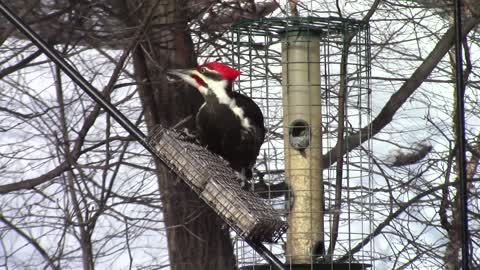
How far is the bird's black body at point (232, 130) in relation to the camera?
4.30 m

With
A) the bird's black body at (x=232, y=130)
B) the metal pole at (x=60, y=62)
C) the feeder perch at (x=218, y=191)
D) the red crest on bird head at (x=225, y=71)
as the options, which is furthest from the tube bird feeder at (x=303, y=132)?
the metal pole at (x=60, y=62)

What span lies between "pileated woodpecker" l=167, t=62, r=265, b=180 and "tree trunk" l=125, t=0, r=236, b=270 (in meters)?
0.92

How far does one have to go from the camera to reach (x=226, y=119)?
4.30 meters

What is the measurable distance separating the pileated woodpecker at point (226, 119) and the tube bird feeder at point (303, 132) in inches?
6.2

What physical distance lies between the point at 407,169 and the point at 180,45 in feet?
4.71

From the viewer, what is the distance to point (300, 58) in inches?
169

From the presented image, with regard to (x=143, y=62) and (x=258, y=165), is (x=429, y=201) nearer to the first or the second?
(x=258, y=165)

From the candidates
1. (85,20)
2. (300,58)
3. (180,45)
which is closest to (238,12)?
(180,45)

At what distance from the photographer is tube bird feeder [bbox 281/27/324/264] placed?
14.0 feet

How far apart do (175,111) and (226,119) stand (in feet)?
4.69

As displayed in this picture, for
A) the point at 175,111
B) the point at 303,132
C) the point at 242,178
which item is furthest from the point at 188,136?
the point at 175,111

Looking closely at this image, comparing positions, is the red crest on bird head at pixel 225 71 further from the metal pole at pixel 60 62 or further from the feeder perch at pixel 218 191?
the metal pole at pixel 60 62

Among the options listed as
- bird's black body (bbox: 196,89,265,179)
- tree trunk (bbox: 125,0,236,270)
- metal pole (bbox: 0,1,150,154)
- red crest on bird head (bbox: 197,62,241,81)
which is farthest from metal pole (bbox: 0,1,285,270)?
tree trunk (bbox: 125,0,236,270)

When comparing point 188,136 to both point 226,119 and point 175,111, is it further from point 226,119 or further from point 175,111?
point 175,111
